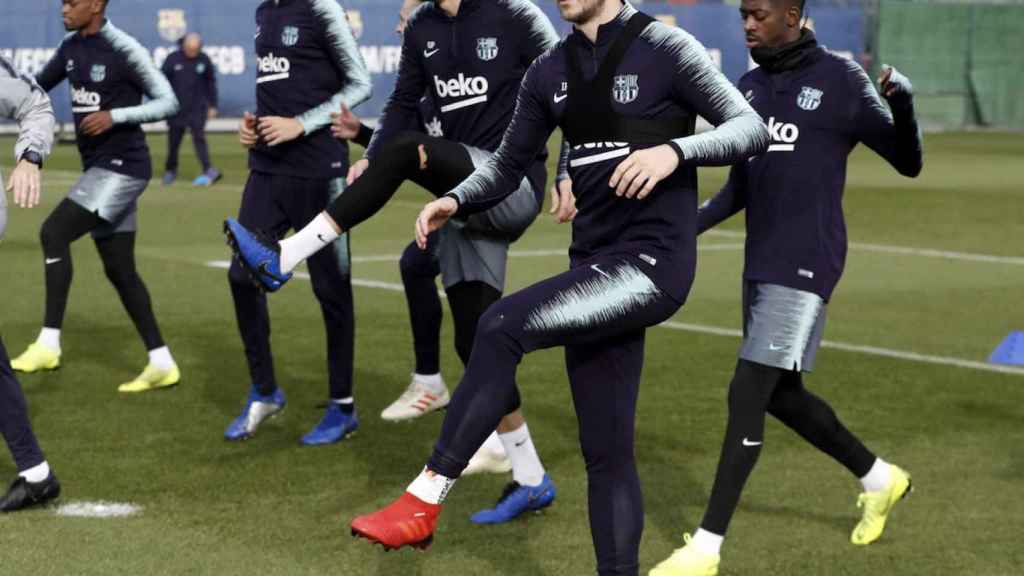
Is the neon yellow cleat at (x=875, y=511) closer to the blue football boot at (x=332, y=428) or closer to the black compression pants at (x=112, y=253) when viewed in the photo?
the blue football boot at (x=332, y=428)

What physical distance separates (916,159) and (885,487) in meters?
1.30

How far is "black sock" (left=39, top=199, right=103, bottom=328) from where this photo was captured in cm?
1023

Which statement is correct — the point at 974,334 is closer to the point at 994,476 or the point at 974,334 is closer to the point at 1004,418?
the point at 1004,418

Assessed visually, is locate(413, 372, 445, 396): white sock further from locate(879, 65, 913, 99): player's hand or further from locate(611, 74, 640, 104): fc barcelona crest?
locate(611, 74, 640, 104): fc barcelona crest

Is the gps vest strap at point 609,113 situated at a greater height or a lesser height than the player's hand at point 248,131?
greater

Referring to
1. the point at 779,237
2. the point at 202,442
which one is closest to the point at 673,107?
the point at 779,237

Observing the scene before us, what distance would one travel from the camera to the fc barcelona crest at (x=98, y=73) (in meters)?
10.1

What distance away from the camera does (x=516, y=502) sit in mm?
7254

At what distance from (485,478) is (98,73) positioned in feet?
11.9

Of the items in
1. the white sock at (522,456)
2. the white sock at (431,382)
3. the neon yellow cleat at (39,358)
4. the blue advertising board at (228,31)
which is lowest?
the blue advertising board at (228,31)

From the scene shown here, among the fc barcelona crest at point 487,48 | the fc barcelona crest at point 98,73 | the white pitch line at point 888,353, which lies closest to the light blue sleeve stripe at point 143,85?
the fc barcelona crest at point 98,73

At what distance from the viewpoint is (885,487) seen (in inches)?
277

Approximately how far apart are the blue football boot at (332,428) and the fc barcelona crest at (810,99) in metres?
3.26

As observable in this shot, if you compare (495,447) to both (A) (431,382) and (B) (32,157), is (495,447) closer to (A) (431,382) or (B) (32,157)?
(A) (431,382)
